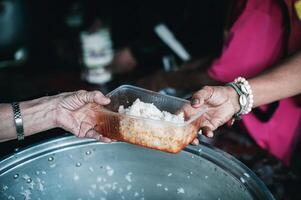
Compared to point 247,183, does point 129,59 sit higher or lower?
lower

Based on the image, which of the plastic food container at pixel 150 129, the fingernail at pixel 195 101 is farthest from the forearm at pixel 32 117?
the fingernail at pixel 195 101

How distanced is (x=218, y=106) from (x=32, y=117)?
2.62 ft

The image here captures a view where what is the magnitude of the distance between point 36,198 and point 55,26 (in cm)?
335

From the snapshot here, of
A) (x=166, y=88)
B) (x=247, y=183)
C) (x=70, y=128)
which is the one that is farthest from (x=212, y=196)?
(x=166, y=88)

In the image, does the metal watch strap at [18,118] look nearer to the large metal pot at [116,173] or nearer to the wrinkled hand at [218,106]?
the large metal pot at [116,173]

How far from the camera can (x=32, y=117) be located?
1624mm

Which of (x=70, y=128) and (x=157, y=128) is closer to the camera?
(x=157, y=128)

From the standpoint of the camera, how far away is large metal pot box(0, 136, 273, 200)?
1555 millimetres

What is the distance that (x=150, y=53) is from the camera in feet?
11.5

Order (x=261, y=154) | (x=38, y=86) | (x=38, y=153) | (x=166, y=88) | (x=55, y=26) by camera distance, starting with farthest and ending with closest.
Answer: (x=55, y=26)
(x=38, y=86)
(x=166, y=88)
(x=261, y=154)
(x=38, y=153)

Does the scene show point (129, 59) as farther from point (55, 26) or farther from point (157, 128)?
point (157, 128)

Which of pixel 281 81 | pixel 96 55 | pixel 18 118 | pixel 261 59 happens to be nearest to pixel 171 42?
pixel 96 55

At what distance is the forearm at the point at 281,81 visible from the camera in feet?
6.10

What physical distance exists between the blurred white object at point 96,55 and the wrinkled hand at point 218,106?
1.48 m
